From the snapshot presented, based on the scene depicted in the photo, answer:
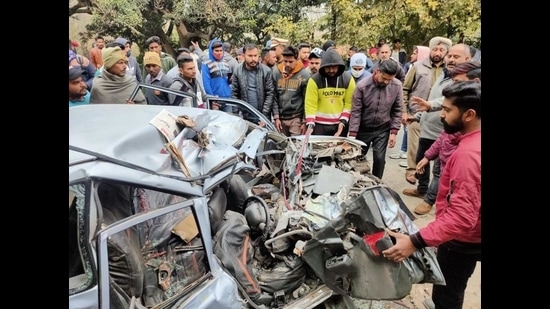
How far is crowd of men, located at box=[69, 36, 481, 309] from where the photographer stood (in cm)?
197

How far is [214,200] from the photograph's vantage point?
2508 mm

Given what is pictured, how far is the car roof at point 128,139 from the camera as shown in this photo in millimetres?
1661

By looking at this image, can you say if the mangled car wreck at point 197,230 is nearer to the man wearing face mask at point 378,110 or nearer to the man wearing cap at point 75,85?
the man wearing cap at point 75,85

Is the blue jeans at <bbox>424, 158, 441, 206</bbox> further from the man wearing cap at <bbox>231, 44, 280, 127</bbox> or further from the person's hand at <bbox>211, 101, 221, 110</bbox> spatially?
the person's hand at <bbox>211, 101, 221, 110</bbox>

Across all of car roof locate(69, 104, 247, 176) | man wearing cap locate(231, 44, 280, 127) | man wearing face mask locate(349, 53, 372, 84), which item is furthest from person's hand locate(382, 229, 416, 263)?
man wearing face mask locate(349, 53, 372, 84)

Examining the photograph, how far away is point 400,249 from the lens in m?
2.02

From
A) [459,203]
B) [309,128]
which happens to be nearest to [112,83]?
[309,128]

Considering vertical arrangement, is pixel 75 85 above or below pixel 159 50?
below

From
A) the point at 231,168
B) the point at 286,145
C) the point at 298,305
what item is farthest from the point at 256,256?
the point at 286,145

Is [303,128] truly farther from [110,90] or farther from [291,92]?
[110,90]

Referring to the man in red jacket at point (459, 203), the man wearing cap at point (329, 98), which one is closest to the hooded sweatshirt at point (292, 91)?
the man wearing cap at point (329, 98)

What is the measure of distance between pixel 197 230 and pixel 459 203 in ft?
4.55
